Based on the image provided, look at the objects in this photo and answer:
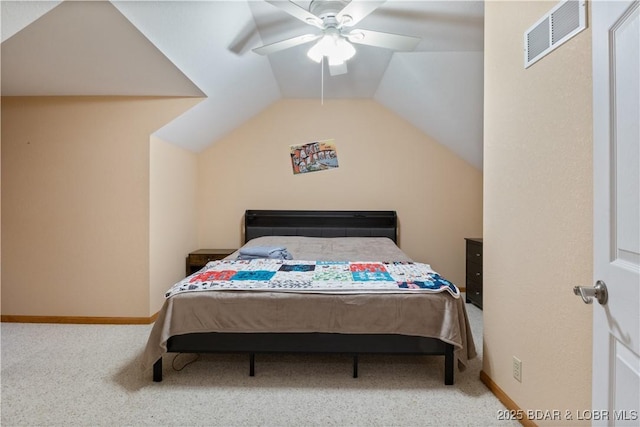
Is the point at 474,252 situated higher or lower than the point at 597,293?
lower

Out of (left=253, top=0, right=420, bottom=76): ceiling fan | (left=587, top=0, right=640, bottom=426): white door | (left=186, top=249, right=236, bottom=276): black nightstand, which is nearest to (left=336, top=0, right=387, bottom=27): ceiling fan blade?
(left=253, top=0, right=420, bottom=76): ceiling fan

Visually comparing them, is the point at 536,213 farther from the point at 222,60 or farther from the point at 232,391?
the point at 222,60

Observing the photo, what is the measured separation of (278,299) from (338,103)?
10.3 feet

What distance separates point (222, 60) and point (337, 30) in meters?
1.19

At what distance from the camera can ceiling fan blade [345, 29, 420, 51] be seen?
2188 mm

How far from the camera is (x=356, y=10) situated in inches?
77.7

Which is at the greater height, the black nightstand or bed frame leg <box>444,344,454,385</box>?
the black nightstand

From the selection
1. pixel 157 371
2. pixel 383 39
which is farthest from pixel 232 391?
pixel 383 39

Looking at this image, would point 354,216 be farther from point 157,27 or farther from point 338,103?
point 157,27

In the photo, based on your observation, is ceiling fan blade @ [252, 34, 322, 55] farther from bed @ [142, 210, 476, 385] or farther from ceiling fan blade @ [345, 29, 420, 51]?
bed @ [142, 210, 476, 385]

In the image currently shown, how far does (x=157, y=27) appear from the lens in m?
2.19

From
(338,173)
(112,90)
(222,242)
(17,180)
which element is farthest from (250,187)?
(17,180)

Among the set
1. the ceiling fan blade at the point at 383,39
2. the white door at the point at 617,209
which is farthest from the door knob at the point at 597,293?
the ceiling fan blade at the point at 383,39

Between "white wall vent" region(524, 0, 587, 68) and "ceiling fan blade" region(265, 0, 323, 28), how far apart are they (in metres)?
1.18
